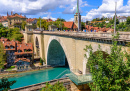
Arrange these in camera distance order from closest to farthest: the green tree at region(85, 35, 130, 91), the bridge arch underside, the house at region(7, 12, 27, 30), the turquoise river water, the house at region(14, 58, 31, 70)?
the green tree at region(85, 35, 130, 91), the turquoise river water, the house at region(14, 58, 31, 70), the bridge arch underside, the house at region(7, 12, 27, 30)

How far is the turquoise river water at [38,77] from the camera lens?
28.3 meters

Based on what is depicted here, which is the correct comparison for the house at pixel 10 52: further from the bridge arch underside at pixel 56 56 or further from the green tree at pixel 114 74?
the green tree at pixel 114 74

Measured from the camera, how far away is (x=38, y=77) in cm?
3125

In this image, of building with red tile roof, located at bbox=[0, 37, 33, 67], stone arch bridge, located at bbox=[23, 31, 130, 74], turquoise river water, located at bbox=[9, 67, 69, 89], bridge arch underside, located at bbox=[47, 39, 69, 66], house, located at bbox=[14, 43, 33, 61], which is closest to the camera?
stone arch bridge, located at bbox=[23, 31, 130, 74]

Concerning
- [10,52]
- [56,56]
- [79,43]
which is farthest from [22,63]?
[79,43]

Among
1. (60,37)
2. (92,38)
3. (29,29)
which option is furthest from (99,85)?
(29,29)

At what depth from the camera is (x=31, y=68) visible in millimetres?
35656

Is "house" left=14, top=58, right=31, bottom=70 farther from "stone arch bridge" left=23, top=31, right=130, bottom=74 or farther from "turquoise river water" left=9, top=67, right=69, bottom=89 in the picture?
"stone arch bridge" left=23, top=31, right=130, bottom=74

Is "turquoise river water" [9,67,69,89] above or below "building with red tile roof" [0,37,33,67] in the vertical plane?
below

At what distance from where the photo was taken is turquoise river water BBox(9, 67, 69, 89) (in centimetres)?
2831

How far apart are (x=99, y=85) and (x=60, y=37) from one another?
19160mm

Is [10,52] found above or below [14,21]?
below

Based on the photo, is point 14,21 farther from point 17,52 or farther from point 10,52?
point 17,52

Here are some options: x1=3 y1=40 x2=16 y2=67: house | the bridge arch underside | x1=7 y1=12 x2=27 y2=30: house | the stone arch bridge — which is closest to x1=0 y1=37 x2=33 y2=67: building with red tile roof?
x1=3 y1=40 x2=16 y2=67: house
